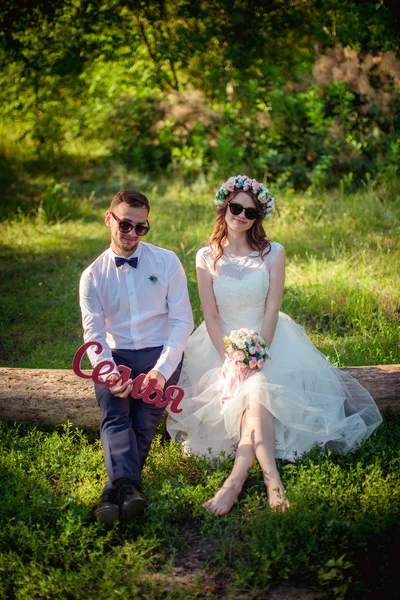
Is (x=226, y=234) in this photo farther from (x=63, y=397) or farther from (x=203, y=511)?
(x=203, y=511)

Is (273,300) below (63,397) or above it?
above

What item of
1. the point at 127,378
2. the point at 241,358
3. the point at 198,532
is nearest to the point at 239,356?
the point at 241,358

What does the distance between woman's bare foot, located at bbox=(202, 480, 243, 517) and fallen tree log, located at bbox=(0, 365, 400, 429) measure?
1.17 meters

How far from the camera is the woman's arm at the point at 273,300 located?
399 centimetres

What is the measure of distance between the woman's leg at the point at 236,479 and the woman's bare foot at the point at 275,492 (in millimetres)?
141

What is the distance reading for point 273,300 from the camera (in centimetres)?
407

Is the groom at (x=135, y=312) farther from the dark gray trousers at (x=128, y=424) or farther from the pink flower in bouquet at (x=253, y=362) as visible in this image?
the pink flower in bouquet at (x=253, y=362)

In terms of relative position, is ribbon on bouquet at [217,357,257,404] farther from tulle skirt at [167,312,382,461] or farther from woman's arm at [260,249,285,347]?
woman's arm at [260,249,285,347]

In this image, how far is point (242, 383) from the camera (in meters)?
3.64

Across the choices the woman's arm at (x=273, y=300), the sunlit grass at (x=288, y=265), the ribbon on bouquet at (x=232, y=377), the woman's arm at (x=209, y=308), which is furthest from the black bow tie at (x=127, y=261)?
the sunlit grass at (x=288, y=265)

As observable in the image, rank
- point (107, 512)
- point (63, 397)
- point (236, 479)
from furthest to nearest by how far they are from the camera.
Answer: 1. point (63, 397)
2. point (236, 479)
3. point (107, 512)

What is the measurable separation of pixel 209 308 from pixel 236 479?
133 cm

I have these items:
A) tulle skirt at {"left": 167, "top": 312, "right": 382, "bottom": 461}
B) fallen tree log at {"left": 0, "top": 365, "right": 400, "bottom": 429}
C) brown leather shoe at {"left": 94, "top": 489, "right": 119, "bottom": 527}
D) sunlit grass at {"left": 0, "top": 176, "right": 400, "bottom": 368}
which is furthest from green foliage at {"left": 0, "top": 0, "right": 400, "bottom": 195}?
brown leather shoe at {"left": 94, "top": 489, "right": 119, "bottom": 527}

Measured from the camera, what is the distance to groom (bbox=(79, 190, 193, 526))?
3.54 metres
